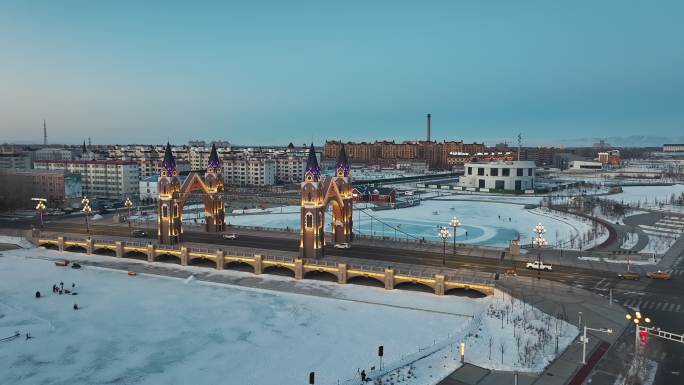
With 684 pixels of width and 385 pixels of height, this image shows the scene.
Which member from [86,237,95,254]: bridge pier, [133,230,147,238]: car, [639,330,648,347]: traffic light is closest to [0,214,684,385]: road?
[639,330,648,347]: traffic light

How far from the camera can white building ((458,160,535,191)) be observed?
167m

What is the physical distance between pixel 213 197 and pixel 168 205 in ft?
31.6

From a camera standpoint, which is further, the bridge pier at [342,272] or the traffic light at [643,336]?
the bridge pier at [342,272]

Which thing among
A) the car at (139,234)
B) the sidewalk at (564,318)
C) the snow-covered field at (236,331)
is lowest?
the snow-covered field at (236,331)

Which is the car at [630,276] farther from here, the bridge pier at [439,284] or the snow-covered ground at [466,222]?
the snow-covered ground at [466,222]

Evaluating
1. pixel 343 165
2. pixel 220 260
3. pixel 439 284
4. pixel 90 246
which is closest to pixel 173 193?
pixel 90 246

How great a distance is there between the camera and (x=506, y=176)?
550ft

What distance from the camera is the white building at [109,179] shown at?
495 ft

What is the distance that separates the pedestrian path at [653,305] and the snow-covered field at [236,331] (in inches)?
400

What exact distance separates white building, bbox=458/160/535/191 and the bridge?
11670 cm

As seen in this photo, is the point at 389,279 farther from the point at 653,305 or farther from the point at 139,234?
the point at 139,234

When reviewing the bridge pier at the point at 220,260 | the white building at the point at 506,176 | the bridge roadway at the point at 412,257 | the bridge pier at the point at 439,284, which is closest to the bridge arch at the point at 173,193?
the bridge roadway at the point at 412,257

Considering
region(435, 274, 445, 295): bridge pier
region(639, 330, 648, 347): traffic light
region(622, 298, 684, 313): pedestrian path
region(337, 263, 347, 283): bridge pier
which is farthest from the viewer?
region(337, 263, 347, 283): bridge pier

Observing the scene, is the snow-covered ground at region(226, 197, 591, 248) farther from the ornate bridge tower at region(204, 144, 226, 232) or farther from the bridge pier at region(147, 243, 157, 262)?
the bridge pier at region(147, 243, 157, 262)
